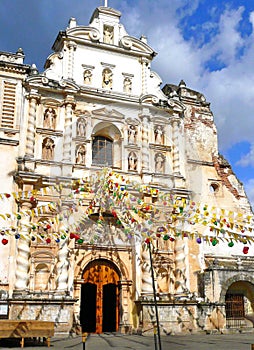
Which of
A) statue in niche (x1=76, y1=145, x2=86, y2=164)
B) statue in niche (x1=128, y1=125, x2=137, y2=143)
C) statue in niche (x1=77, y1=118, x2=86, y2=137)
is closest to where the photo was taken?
statue in niche (x1=76, y1=145, x2=86, y2=164)

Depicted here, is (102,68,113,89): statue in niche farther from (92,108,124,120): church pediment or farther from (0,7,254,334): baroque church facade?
(92,108,124,120): church pediment

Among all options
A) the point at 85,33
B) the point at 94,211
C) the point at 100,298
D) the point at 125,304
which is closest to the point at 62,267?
the point at 100,298

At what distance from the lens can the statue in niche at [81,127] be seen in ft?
54.2

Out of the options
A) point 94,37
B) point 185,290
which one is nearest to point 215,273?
point 185,290

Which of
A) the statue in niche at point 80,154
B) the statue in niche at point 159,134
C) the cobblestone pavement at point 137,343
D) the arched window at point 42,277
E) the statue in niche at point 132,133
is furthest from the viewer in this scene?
the statue in niche at point 159,134

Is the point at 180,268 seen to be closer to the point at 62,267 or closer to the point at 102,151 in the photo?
the point at 62,267

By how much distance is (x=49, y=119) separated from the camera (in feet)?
54.0

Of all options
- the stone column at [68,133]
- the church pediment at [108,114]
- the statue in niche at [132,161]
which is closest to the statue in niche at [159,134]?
the statue in niche at [132,161]

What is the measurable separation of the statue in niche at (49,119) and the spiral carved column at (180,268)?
618 centimetres

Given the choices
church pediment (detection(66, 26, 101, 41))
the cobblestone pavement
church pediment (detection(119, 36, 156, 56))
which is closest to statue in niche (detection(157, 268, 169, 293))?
the cobblestone pavement

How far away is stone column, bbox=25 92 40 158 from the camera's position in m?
15.5

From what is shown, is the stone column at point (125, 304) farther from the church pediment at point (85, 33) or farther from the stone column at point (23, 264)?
the church pediment at point (85, 33)

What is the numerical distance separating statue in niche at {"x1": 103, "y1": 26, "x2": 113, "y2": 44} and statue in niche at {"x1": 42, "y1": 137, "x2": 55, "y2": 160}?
5.12 meters

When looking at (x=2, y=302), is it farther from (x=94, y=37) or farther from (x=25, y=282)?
(x=94, y=37)
